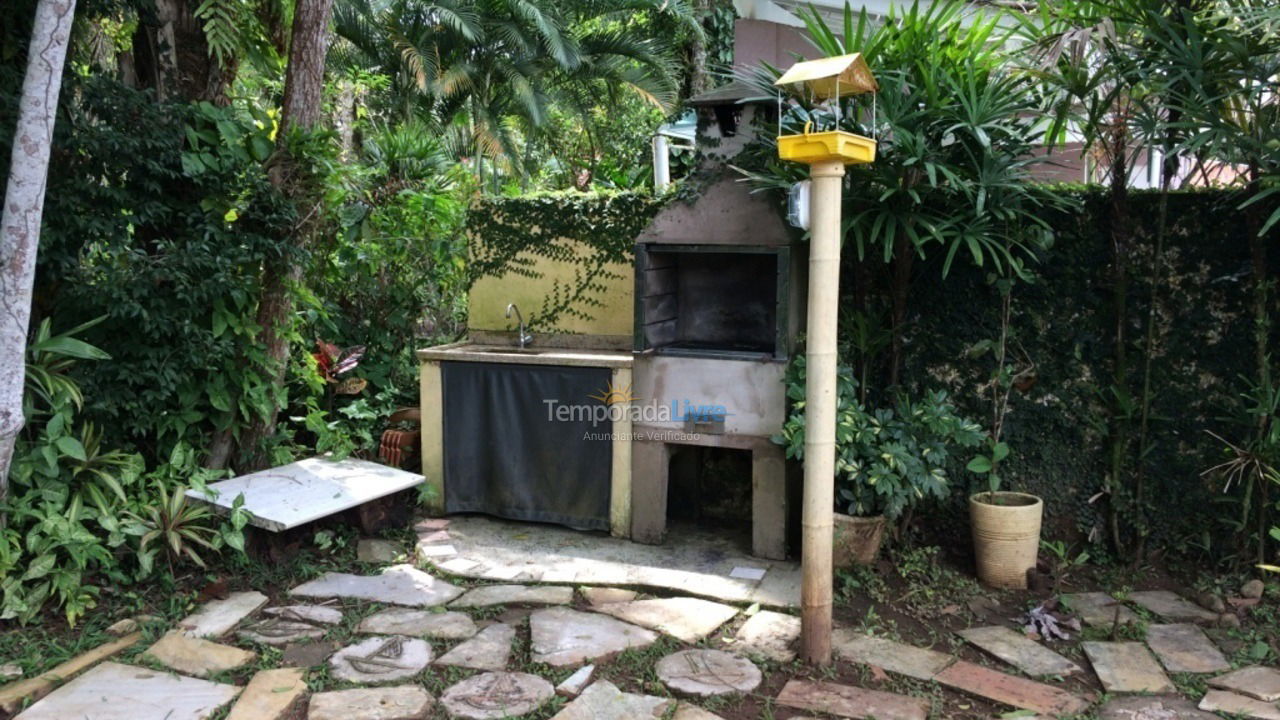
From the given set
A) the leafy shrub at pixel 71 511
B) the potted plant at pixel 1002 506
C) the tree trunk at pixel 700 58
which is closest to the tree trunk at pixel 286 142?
the leafy shrub at pixel 71 511

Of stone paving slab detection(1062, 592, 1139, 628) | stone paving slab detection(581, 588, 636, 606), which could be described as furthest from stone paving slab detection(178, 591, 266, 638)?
stone paving slab detection(1062, 592, 1139, 628)

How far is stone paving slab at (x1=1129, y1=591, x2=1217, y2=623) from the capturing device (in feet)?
13.5

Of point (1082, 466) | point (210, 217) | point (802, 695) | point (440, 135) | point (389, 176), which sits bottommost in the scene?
point (802, 695)

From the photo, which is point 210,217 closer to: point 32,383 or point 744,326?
point 32,383

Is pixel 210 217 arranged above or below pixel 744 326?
above

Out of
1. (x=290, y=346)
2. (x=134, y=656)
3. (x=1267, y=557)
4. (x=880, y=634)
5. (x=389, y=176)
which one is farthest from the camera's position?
(x=389, y=176)

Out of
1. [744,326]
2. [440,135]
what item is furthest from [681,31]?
[744,326]

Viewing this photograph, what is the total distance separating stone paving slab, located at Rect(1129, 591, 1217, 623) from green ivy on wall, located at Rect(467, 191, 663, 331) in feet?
10.3

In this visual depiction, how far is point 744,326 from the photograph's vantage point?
5.56 meters

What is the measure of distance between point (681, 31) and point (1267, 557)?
1134 centimetres

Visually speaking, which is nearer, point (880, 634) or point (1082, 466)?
point (880, 634)

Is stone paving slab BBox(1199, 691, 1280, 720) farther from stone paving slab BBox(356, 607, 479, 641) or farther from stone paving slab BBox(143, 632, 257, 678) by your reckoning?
stone paving slab BBox(143, 632, 257, 678)

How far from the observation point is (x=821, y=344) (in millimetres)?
3518

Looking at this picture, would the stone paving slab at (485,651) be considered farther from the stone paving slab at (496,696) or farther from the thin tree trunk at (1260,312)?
the thin tree trunk at (1260,312)
